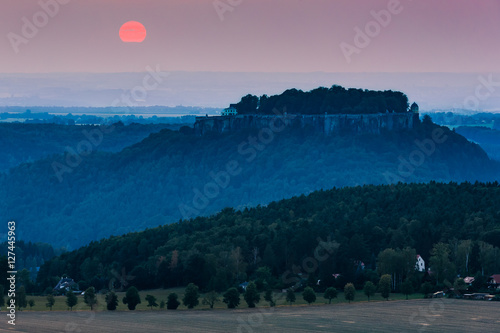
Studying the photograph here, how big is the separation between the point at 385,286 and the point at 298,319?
14674 millimetres

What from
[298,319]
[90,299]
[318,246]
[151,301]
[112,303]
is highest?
[318,246]

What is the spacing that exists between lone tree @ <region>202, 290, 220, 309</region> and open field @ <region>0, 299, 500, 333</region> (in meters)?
2.74

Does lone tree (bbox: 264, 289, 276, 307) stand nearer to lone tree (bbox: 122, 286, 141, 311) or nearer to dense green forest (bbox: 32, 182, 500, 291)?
dense green forest (bbox: 32, 182, 500, 291)

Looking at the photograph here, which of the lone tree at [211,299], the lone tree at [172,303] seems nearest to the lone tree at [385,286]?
the lone tree at [211,299]

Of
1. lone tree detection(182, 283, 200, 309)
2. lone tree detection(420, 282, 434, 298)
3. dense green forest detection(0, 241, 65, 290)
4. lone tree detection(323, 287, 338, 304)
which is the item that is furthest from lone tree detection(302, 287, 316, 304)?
dense green forest detection(0, 241, 65, 290)

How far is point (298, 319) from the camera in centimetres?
8725

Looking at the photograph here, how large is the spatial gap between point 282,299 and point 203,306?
295 inches

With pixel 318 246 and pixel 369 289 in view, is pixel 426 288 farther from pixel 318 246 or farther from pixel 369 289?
pixel 318 246

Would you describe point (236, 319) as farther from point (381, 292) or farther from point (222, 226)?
point (222, 226)

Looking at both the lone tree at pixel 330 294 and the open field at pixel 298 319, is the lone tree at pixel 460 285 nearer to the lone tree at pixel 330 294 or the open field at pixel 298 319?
the open field at pixel 298 319

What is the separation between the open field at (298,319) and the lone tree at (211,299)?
9.00 ft

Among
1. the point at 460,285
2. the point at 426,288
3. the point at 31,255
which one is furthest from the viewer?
the point at 31,255

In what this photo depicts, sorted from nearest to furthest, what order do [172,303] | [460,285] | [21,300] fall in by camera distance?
[172,303] → [460,285] → [21,300]

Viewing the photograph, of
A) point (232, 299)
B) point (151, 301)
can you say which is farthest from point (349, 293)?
point (151, 301)
